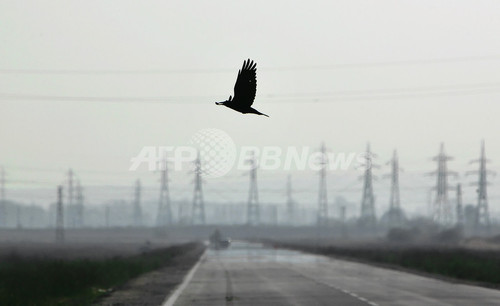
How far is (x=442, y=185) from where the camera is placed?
11281cm

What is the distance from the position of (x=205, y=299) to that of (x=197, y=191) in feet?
355

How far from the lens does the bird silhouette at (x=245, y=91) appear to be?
39.2 feet

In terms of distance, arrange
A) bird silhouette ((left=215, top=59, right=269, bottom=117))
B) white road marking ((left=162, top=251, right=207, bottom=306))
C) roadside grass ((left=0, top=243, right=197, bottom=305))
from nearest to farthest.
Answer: bird silhouette ((left=215, top=59, right=269, bottom=117)), roadside grass ((left=0, top=243, right=197, bottom=305)), white road marking ((left=162, top=251, right=207, bottom=306))

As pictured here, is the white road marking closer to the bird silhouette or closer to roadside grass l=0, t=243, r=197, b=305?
roadside grass l=0, t=243, r=197, b=305

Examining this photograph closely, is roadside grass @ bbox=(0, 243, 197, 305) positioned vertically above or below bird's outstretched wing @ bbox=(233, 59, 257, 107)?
below

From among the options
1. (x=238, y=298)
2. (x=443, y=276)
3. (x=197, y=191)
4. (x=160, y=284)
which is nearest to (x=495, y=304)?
(x=238, y=298)

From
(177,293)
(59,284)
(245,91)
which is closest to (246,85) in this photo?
(245,91)

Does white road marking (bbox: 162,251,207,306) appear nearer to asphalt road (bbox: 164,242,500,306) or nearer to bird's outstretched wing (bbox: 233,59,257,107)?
asphalt road (bbox: 164,242,500,306)

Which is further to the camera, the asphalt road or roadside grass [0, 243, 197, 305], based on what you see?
the asphalt road

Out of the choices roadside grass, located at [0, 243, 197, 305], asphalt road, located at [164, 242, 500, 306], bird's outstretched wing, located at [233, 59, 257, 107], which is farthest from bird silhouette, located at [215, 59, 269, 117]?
asphalt road, located at [164, 242, 500, 306]

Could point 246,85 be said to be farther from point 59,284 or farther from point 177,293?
point 59,284

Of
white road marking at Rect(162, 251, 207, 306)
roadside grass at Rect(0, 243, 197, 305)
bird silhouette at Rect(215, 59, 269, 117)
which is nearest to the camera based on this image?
bird silhouette at Rect(215, 59, 269, 117)

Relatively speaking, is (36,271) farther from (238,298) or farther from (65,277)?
(238,298)

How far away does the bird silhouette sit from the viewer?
11.9 metres
